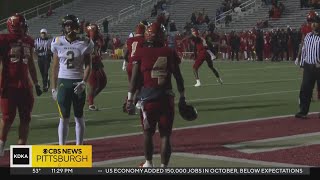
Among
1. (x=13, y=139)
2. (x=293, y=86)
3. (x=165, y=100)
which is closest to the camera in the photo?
(x=165, y=100)

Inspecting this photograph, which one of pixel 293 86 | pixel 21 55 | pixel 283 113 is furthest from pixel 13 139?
pixel 293 86

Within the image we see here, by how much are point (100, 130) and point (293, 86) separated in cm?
904

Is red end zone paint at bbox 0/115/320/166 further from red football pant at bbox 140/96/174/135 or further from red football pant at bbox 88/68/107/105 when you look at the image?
red football pant at bbox 88/68/107/105

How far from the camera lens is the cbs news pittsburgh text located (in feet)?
22.0

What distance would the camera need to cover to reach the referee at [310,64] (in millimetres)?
12070

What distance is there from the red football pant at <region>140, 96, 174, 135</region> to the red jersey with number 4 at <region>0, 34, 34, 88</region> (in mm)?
1941

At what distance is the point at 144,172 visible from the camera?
677 centimetres

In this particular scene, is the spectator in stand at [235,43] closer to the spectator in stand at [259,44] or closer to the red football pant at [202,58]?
the spectator in stand at [259,44]

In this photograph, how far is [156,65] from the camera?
24.0 feet

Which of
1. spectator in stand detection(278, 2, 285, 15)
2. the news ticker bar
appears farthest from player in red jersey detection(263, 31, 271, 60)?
the news ticker bar

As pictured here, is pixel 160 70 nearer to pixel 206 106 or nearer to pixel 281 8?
pixel 206 106

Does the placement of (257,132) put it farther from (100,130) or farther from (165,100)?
(165,100)

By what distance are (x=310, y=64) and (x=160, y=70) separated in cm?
550

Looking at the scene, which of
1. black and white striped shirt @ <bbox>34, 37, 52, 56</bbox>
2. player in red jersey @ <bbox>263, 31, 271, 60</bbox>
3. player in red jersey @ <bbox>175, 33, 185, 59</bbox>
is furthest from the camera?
player in red jersey @ <bbox>175, 33, 185, 59</bbox>
